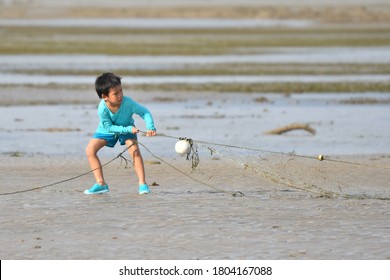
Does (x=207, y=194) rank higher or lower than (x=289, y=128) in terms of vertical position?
lower

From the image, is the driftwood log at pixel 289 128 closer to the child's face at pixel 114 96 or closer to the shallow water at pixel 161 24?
the child's face at pixel 114 96

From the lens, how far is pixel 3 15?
4414 inches

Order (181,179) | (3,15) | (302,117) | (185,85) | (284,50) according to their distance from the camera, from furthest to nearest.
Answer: (3,15), (284,50), (185,85), (302,117), (181,179)

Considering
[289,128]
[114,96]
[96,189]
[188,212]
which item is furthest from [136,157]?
[289,128]

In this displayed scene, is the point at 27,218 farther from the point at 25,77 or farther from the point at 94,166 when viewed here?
the point at 25,77

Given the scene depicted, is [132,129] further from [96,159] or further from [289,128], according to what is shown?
[289,128]

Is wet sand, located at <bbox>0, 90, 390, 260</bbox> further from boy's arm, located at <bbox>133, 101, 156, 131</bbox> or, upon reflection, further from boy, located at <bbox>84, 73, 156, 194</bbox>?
boy's arm, located at <bbox>133, 101, 156, 131</bbox>

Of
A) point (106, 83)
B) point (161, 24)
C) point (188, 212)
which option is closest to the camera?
point (188, 212)

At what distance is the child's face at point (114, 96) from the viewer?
12062 mm

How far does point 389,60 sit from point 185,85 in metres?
15.1

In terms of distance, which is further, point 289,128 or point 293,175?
point 289,128

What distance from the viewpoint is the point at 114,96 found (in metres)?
12.1

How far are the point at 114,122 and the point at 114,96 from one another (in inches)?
15.2

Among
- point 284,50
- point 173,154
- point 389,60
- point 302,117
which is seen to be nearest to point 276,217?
point 173,154
